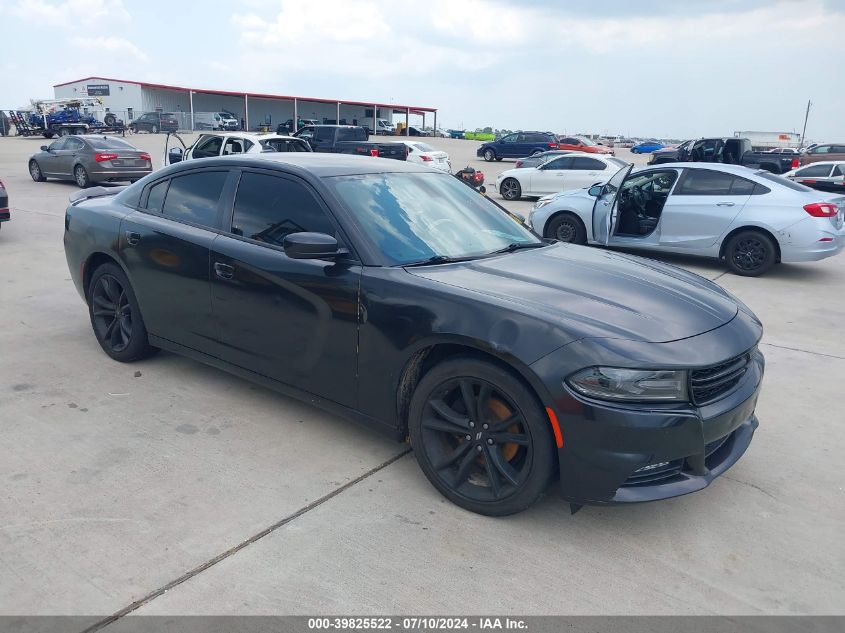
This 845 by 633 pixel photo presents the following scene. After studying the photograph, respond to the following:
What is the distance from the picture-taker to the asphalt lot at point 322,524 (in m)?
2.65

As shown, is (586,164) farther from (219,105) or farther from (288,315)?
(219,105)

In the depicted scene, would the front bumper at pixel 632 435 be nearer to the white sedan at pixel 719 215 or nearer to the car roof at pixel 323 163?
the car roof at pixel 323 163

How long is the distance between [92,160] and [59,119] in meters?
31.1

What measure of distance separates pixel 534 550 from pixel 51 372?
148 inches

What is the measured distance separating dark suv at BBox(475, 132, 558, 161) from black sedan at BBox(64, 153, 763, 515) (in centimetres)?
3368

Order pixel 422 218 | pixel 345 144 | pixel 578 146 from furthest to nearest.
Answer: pixel 578 146 < pixel 345 144 < pixel 422 218

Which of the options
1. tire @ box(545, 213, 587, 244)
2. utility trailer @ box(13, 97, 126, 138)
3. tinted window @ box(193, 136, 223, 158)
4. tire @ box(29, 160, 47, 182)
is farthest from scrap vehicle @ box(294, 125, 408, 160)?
utility trailer @ box(13, 97, 126, 138)

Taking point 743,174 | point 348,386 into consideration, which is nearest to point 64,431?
point 348,386

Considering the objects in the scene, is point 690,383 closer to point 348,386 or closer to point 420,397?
point 420,397

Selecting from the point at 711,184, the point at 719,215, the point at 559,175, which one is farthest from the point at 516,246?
the point at 559,175

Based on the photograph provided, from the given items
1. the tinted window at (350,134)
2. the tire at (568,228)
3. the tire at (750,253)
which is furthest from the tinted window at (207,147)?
the tire at (750,253)

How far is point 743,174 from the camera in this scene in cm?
916

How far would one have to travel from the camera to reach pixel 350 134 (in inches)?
934

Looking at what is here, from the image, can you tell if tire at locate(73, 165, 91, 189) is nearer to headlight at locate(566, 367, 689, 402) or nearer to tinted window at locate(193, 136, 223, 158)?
tinted window at locate(193, 136, 223, 158)
